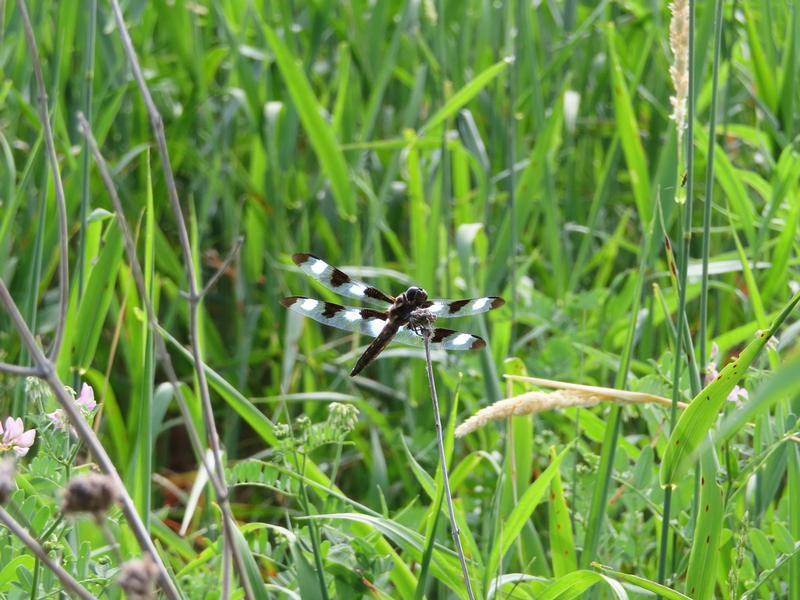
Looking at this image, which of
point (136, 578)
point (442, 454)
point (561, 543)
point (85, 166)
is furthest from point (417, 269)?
point (136, 578)

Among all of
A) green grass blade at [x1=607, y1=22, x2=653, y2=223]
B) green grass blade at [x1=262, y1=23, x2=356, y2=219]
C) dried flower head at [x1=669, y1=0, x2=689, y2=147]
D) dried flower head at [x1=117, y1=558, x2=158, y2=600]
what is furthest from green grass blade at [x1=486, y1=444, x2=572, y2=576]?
green grass blade at [x1=262, y1=23, x2=356, y2=219]

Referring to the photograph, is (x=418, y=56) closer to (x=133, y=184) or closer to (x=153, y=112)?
(x=133, y=184)

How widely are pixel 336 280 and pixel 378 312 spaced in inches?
2.7

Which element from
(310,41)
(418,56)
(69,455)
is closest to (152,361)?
(69,455)

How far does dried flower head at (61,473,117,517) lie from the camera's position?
459mm

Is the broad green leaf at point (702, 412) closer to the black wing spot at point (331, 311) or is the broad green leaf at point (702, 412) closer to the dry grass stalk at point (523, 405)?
the dry grass stalk at point (523, 405)

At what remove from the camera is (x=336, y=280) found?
3.47 feet

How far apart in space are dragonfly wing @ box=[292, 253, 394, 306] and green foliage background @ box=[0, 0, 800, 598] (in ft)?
0.47

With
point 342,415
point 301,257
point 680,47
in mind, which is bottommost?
point 342,415

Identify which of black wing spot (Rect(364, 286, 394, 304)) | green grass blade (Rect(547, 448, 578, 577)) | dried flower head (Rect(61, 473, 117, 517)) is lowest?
green grass blade (Rect(547, 448, 578, 577))

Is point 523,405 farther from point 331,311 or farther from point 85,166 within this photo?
point 85,166

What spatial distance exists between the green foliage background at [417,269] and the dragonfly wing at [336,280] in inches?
5.7

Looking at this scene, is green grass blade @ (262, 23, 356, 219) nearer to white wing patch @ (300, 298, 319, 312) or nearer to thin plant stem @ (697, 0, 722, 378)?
white wing patch @ (300, 298, 319, 312)

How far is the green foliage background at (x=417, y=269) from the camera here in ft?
3.43
